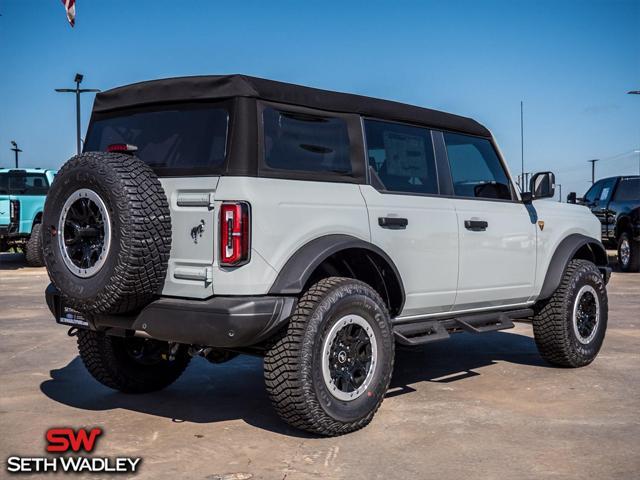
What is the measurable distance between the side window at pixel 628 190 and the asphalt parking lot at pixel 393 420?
10179 millimetres

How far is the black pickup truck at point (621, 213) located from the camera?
1561 cm

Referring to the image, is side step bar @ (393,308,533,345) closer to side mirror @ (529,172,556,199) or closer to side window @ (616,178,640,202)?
side mirror @ (529,172,556,199)

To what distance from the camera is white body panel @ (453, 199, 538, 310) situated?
5684 millimetres

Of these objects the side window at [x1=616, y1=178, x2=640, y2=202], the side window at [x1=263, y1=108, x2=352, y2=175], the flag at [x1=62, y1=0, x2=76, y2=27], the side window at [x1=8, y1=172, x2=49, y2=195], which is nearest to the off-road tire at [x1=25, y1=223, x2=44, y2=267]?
the side window at [x1=8, y1=172, x2=49, y2=195]

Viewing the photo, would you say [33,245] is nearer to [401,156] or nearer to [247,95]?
[401,156]

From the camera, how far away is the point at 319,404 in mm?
4371

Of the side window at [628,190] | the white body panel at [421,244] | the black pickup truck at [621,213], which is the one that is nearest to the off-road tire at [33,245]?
the black pickup truck at [621,213]

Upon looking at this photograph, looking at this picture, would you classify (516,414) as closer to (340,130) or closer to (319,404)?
(319,404)

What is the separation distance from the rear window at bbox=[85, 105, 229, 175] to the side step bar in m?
1.67

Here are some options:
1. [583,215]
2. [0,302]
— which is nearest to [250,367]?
[583,215]

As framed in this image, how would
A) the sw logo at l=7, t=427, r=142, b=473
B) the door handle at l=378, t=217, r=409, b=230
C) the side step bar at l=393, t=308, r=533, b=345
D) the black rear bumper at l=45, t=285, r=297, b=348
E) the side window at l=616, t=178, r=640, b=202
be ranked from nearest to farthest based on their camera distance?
the sw logo at l=7, t=427, r=142, b=473 → the black rear bumper at l=45, t=285, r=297, b=348 → the door handle at l=378, t=217, r=409, b=230 → the side step bar at l=393, t=308, r=533, b=345 → the side window at l=616, t=178, r=640, b=202

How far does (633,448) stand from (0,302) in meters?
9.42

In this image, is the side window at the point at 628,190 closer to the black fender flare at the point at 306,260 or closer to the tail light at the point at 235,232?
the black fender flare at the point at 306,260

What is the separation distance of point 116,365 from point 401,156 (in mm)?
2438
